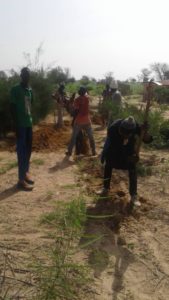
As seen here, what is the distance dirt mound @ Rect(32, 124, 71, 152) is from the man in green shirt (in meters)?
3.37

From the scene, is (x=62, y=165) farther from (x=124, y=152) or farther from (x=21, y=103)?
(x=124, y=152)

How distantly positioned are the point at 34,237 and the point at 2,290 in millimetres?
1202

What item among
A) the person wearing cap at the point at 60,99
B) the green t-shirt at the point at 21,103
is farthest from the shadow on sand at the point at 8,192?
the person wearing cap at the point at 60,99

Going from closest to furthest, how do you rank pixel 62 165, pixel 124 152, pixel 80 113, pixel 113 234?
pixel 113 234 < pixel 124 152 < pixel 62 165 < pixel 80 113

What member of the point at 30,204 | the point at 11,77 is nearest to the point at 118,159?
the point at 30,204

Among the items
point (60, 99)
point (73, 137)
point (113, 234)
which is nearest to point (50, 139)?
point (60, 99)

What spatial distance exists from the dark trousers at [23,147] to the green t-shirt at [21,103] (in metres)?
0.10

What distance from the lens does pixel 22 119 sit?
6.22 m

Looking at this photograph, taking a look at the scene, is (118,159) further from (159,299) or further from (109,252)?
(159,299)

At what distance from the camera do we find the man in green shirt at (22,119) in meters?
6.11

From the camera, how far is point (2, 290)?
3566 mm

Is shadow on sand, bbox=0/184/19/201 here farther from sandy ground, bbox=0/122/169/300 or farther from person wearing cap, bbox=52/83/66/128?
person wearing cap, bbox=52/83/66/128

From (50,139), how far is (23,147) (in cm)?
491

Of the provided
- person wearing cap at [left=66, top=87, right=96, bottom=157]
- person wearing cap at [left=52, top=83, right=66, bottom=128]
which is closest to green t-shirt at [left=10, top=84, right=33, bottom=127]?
person wearing cap at [left=66, top=87, right=96, bottom=157]
